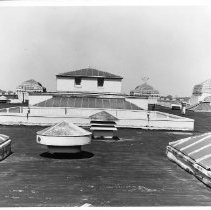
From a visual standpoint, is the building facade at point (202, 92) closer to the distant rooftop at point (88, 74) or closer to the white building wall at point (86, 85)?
the distant rooftop at point (88, 74)

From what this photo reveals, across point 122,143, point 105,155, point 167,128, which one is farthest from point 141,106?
point 105,155

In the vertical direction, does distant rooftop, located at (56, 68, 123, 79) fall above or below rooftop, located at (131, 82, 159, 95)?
above

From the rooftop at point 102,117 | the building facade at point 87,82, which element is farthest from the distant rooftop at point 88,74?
the rooftop at point 102,117

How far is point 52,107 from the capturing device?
94.9 feet

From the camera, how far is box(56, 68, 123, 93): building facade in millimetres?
35781

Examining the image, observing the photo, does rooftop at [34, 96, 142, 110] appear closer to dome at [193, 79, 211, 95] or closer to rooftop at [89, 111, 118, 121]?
rooftop at [89, 111, 118, 121]

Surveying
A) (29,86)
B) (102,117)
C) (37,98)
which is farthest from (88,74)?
(29,86)

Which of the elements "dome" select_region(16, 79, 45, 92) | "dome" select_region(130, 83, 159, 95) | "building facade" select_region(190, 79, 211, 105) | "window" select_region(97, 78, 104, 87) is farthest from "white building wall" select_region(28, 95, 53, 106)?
"dome" select_region(16, 79, 45, 92)

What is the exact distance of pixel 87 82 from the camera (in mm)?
35719

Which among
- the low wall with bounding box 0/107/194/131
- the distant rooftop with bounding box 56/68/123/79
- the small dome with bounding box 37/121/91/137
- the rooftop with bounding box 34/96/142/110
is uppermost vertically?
the distant rooftop with bounding box 56/68/123/79

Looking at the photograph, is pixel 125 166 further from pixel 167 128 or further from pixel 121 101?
pixel 121 101

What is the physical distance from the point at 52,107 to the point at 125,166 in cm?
1746

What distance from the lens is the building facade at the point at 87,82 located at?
3578cm

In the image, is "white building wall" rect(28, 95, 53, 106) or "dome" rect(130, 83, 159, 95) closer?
"white building wall" rect(28, 95, 53, 106)
